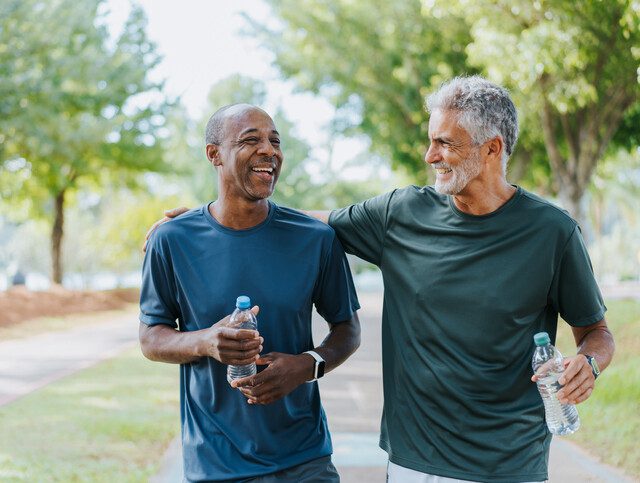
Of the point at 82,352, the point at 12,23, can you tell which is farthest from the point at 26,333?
the point at 12,23

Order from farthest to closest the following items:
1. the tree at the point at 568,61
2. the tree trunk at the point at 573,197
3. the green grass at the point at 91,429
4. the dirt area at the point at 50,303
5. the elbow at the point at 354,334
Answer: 1. the dirt area at the point at 50,303
2. the tree trunk at the point at 573,197
3. the tree at the point at 568,61
4. the green grass at the point at 91,429
5. the elbow at the point at 354,334

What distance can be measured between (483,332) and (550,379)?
29 centimetres

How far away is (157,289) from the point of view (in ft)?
11.1

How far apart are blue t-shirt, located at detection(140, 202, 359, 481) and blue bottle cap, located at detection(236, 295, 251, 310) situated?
0.24 metres

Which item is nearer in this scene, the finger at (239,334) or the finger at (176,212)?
the finger at (239,334)

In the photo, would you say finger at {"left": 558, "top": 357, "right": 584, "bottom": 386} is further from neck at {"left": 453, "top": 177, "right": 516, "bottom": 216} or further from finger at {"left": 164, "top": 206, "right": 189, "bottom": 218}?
finger at {"left": 164, "top": 206, "right": 189, "bottom": 218}

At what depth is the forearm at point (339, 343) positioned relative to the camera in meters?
3.42

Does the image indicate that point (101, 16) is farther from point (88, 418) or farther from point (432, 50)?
point (88, 418)

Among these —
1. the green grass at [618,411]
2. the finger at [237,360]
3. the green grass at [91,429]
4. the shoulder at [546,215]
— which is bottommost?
the green grass at [91,429]

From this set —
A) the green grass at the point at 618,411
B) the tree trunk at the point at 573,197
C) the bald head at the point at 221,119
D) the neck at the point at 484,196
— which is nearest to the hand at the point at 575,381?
the neck at the point at 484,196

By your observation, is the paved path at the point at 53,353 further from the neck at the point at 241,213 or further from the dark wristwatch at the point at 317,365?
the dark wristwatch at the point at 317,365

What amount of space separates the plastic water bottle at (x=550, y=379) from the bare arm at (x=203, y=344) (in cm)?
98

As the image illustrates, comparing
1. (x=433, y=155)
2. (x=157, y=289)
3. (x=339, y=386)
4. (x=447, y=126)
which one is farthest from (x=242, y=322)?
(x=339, y=386)

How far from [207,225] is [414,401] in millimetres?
1036
